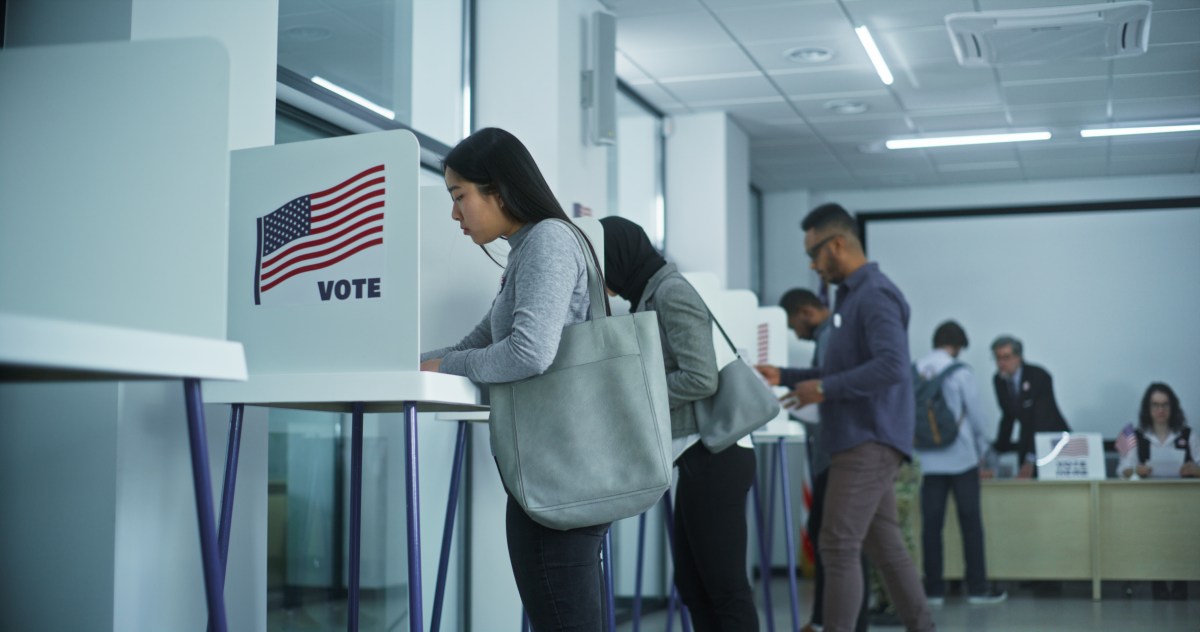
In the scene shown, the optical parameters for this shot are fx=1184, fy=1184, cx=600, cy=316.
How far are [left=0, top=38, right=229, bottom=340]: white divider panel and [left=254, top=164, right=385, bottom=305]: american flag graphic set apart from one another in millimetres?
313

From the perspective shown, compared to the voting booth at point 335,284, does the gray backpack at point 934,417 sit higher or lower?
lower

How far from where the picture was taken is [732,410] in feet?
7.53

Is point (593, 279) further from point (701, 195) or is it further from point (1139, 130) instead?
point (1139, 130)

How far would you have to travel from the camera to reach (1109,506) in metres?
6.28

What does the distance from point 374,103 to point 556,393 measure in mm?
2012

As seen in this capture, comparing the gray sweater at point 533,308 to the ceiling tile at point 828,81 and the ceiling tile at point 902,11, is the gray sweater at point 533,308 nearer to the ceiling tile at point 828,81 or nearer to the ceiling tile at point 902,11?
the ceiling tile at point 902,11

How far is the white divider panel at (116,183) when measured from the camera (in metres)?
1.44

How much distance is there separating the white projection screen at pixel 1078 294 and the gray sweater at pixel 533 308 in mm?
6749

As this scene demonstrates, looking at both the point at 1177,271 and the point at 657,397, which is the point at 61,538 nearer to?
the point at 657,397

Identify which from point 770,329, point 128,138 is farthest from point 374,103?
point 128,138

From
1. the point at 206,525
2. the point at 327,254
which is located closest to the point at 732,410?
the point at 327,254

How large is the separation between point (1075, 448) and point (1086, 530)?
0.44 metres

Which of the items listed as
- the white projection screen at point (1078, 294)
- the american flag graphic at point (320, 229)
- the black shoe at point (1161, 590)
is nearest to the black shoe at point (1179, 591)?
the black shoe at point (1161, 590)

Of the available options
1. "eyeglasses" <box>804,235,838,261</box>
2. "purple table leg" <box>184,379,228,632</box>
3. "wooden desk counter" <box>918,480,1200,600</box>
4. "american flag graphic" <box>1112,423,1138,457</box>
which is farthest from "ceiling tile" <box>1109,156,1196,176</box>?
"purple table leg" <box>184,379,228,632</box>
